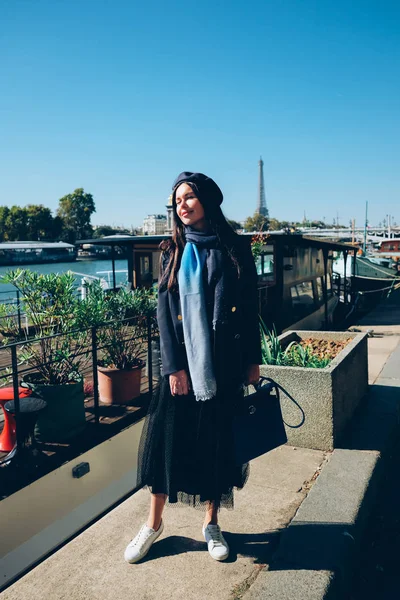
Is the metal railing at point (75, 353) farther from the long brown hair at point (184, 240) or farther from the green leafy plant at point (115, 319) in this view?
the long brown hair at point (184, 240)

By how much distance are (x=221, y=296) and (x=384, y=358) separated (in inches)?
244

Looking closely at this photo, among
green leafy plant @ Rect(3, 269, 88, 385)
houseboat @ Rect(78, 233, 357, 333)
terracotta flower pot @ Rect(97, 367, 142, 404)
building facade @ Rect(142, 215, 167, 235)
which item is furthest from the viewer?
building facade @ Rect(142, 215, 167, 235)

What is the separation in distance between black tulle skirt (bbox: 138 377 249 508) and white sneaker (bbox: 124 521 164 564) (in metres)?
0.20

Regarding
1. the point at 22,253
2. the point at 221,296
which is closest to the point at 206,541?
the point at 221,296

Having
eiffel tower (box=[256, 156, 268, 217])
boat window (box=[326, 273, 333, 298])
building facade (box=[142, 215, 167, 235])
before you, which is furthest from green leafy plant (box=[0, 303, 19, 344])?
eiffel tower (box=[256, 156, 268, 217])

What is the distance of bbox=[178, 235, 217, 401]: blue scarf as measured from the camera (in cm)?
248

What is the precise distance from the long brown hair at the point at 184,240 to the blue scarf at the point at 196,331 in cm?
11

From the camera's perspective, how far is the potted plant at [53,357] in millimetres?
4754

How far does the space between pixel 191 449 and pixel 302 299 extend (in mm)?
9576

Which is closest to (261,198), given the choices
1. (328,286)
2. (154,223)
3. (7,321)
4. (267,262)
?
(154,223)

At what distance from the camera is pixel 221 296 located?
2.54m

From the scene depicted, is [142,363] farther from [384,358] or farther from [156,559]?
[384,358]

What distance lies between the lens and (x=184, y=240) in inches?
109

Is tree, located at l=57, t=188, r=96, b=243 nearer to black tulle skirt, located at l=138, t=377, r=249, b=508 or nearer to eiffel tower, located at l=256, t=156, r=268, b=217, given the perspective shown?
eiffel tower, located at l=256, t=156, r=268, b=217
